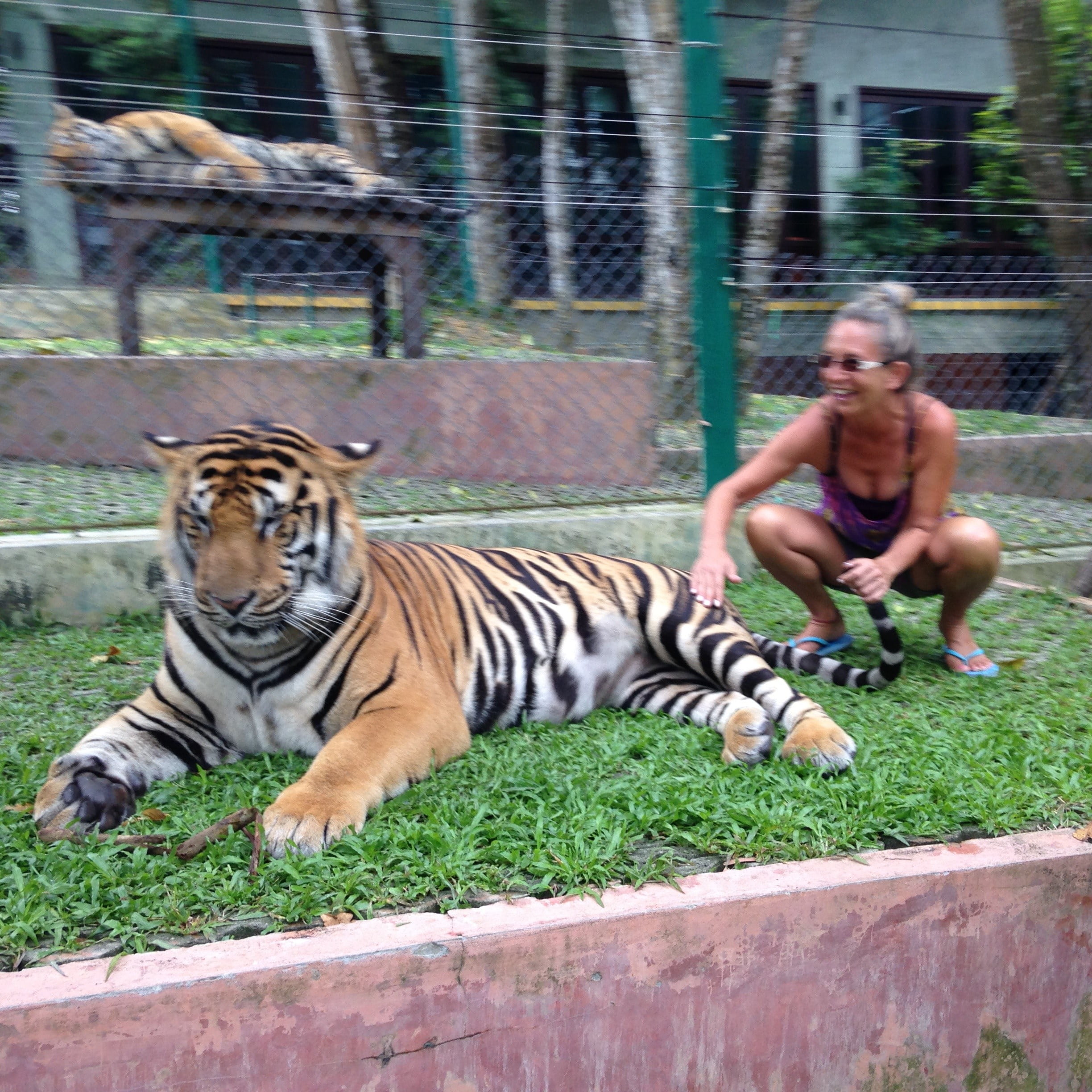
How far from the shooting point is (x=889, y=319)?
3.62 m

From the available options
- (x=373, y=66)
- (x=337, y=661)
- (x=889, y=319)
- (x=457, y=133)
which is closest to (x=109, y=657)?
(x=337, y=661)

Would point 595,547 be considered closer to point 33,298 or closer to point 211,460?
point 211,460

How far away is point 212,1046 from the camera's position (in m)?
1.96

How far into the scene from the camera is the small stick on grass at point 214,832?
2.40 meters

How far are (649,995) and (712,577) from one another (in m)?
1.52

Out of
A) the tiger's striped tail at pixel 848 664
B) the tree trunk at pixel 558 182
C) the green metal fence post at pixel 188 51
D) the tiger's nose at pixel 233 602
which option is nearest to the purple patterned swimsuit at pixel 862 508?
the tiger's striped tail at pixel 848 664

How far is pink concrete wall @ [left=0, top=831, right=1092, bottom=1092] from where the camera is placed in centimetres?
194

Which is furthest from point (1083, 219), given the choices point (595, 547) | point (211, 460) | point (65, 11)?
point (65, 11)

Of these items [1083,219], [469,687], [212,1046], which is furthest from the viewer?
[1083,219]

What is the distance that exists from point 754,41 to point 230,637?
40.9 ft

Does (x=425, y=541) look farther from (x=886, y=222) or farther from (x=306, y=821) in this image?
(x=886, y=222)

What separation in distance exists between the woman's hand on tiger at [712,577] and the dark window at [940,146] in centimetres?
1125

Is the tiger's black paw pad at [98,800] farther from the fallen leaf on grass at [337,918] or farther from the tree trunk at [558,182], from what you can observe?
the tree trunk at [558,182]

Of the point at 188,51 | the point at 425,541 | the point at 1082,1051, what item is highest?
the point at 188,51
